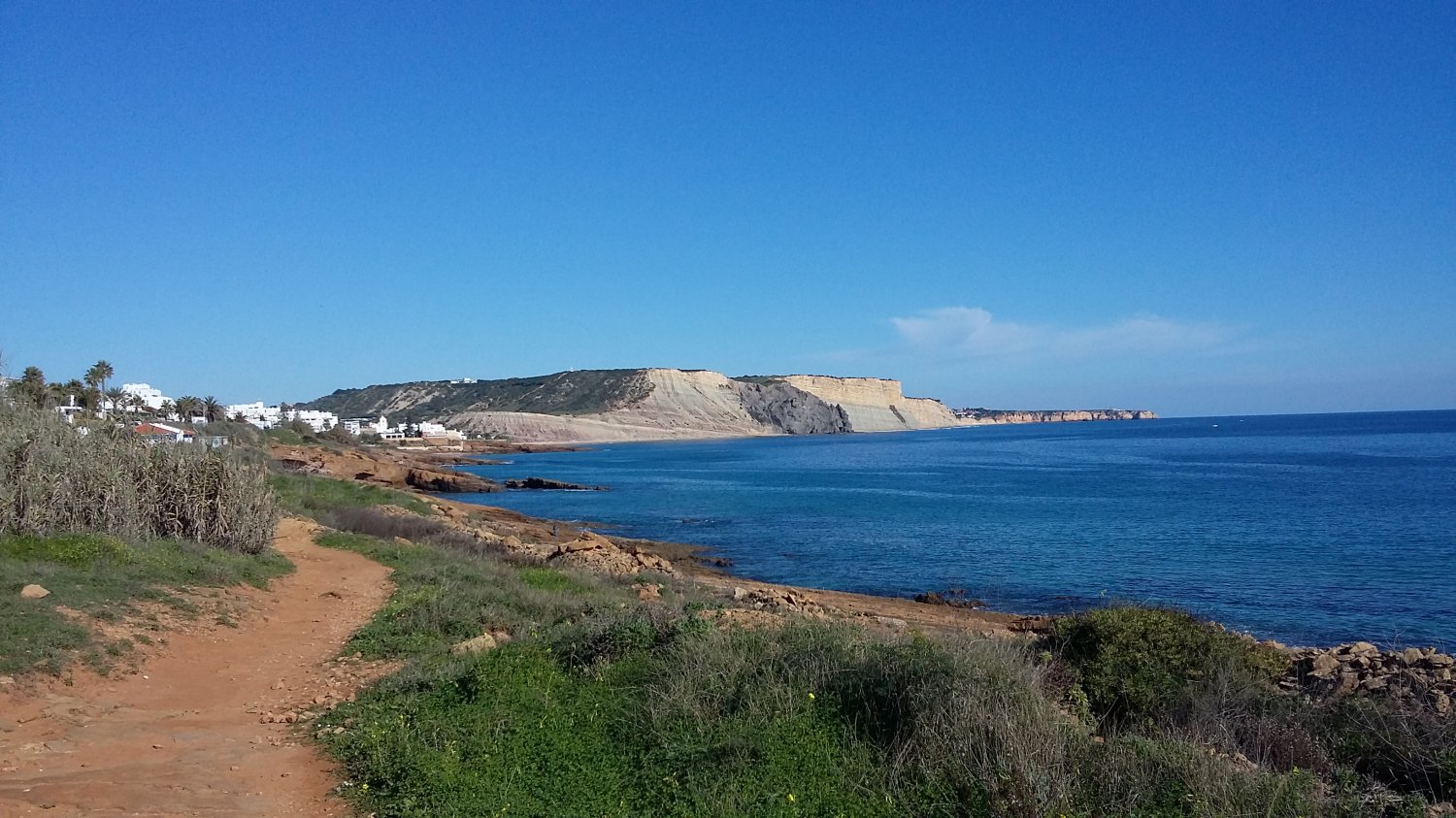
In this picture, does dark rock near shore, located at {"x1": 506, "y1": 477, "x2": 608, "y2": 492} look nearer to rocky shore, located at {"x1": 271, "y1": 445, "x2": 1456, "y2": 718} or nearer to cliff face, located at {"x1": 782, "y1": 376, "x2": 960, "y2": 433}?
rocky shore, located at {"x1": 271, "y1": 445, "x2": 1456, "y2": 718}

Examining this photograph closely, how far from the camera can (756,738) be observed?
20.9 ft

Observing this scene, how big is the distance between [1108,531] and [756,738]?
31583mm

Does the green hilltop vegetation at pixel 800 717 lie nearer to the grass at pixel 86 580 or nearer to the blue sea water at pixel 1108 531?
the grass at pixel 86 580

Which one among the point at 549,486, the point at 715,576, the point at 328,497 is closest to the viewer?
the point at 715,576

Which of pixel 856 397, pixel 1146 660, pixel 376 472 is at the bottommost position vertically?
pixel 376 472

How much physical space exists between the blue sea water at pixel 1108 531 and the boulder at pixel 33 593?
61.1 ft

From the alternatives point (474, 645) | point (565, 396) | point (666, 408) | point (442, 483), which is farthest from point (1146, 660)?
point (565, 396)

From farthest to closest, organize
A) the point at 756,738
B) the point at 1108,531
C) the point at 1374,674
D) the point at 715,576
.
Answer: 1. the point at 1108,531
2. the point at 715,576
3. the point at 1374,674
4. the point at 756,738

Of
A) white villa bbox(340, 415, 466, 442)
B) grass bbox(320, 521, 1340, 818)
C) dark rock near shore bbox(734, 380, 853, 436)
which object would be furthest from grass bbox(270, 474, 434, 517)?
dark rock near shore bbox(734, 380, 853, 436)

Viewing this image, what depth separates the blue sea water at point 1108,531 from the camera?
21828 mm

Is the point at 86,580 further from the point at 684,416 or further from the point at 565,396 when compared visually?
the point at 565,396

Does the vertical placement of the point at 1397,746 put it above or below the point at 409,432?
below

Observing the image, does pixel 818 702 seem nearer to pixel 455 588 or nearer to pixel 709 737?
pixel 709 737

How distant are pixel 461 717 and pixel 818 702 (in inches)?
119
